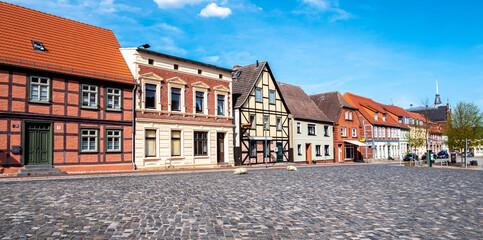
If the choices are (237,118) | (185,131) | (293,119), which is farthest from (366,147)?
(185,131)

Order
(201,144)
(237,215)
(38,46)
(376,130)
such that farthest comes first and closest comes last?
(376,130), (201,144), (38,46), (237,215)

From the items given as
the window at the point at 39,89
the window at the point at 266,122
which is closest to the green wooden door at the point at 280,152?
the window at the point at 266,122

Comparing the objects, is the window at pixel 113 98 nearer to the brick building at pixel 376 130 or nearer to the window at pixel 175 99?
the window at pixel 175 99

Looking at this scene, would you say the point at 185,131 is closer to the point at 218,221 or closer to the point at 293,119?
the point at 293,119

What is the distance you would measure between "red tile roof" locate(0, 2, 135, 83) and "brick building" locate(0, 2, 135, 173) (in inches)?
2.1

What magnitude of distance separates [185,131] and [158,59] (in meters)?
5.78

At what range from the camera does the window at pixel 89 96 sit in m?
22.9

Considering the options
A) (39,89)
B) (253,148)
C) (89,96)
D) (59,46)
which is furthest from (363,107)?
(39,89)

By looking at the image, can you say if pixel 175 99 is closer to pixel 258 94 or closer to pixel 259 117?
pixel 259 117

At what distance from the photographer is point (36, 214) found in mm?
7750

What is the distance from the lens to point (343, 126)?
162 ft

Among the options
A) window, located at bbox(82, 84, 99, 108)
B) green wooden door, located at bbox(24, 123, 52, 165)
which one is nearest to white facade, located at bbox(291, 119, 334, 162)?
window, located at bbox(82, 84, 99, 108)

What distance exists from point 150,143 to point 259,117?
1281cm

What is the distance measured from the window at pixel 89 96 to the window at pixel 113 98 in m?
0.78
